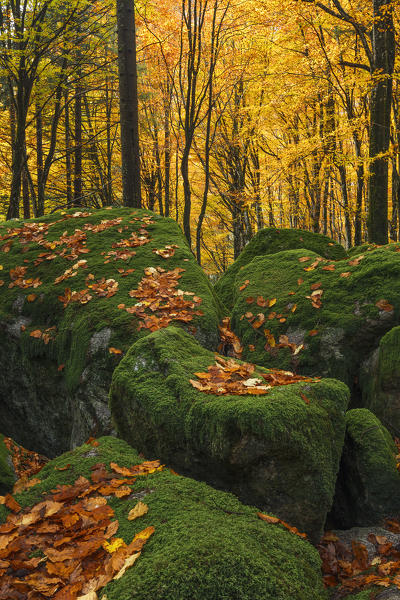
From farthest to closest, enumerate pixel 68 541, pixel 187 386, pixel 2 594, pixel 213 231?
1. pixel 213 231
2. pixel 187 386
3. pixel 68 541
4. pixel 2 594

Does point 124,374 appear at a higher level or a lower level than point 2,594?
higher

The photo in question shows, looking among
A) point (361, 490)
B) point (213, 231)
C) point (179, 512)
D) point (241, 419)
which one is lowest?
point (361, 490)

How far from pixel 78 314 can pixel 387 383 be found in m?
3.45

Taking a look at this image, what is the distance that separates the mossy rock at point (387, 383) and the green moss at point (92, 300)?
1.78 m

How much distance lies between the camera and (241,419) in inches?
103

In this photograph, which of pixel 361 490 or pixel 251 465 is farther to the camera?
A: pixel 361 490

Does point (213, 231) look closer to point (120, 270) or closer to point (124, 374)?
point (120, 270)

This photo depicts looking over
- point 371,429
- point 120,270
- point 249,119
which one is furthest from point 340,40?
point 371,429

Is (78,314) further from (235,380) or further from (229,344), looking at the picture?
(235,380)

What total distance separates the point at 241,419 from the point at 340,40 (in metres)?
13.2

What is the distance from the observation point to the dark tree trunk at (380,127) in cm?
820

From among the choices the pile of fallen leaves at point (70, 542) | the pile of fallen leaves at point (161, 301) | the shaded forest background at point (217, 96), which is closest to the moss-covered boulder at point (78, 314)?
the pile of fallen leaves at point (161, 301)

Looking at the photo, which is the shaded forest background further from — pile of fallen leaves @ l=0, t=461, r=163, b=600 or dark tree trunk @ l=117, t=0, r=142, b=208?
pile of fallen leaves @ l=0, t=461, r=163, b=600

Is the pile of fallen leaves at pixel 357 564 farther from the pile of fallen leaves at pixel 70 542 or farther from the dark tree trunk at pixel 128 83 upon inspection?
the dark tree trunk at pixel 128 83
